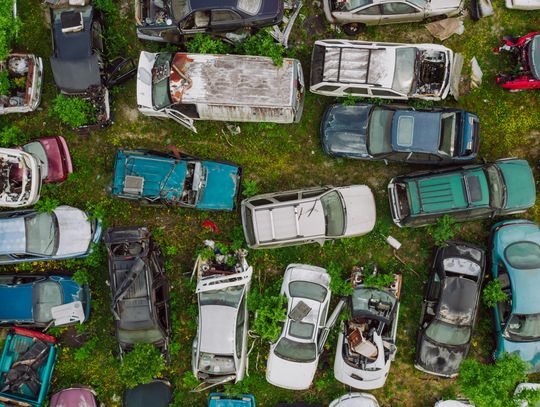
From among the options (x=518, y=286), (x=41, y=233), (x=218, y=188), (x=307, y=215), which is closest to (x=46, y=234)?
(x=41, y=233)

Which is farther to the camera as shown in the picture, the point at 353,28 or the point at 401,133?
the point at 353,28

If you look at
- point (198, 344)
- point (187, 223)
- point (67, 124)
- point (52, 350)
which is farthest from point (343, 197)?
point (52, 350)

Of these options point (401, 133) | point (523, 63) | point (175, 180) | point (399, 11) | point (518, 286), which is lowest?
point (518, 286)

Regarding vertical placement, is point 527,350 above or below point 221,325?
below

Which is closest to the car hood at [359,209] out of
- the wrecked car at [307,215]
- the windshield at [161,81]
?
the wrecked car at [307,215]

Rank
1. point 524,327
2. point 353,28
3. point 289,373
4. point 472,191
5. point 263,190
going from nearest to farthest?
point 472,191 < point 524,327 < point 289,373 < point 353,28 < point 263,190

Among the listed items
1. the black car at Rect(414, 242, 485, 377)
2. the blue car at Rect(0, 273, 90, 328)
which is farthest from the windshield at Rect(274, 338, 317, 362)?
the blue car at Rect(0, 273, 90, 328)

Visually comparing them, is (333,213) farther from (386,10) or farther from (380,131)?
(386,10)
